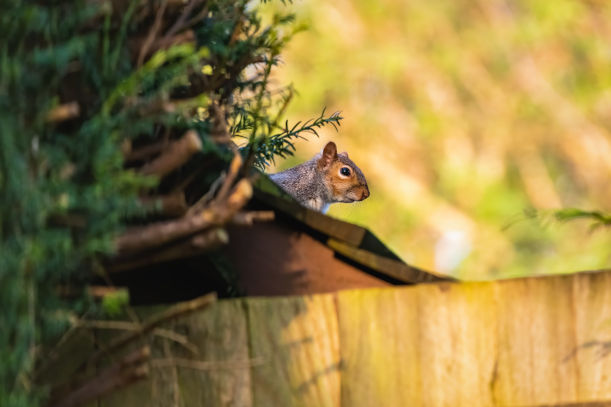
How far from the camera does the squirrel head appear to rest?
426cm

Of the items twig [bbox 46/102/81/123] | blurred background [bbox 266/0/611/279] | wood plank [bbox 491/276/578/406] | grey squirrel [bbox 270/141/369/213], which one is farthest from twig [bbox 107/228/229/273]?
blurred background [bbox 266/0/611/279]

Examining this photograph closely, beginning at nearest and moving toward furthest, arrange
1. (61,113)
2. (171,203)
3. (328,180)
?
(61,113), (171,203), (328,180)

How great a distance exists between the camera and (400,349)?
152 cm

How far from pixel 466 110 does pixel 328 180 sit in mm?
7235

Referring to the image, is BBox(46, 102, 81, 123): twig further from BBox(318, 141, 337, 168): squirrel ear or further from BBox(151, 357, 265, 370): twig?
BBox(318, 141, 337, 168): squirrel ear

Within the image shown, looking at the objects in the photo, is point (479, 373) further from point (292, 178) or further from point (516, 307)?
point (292, 178)

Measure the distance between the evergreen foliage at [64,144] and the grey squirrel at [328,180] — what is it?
277 centimetres

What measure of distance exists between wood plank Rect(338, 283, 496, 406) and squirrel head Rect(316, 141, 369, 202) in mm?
2707

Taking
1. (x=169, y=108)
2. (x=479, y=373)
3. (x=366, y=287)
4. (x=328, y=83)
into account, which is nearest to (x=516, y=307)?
(x=479, y=373)

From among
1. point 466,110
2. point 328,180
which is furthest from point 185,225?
point 466,110

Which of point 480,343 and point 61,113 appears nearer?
point 61,113

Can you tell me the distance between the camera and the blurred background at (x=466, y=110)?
10.3 metres

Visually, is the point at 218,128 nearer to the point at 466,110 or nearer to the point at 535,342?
the point at 535,342

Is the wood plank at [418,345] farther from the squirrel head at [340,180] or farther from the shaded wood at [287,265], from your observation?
the squirrel head at [340,180]
